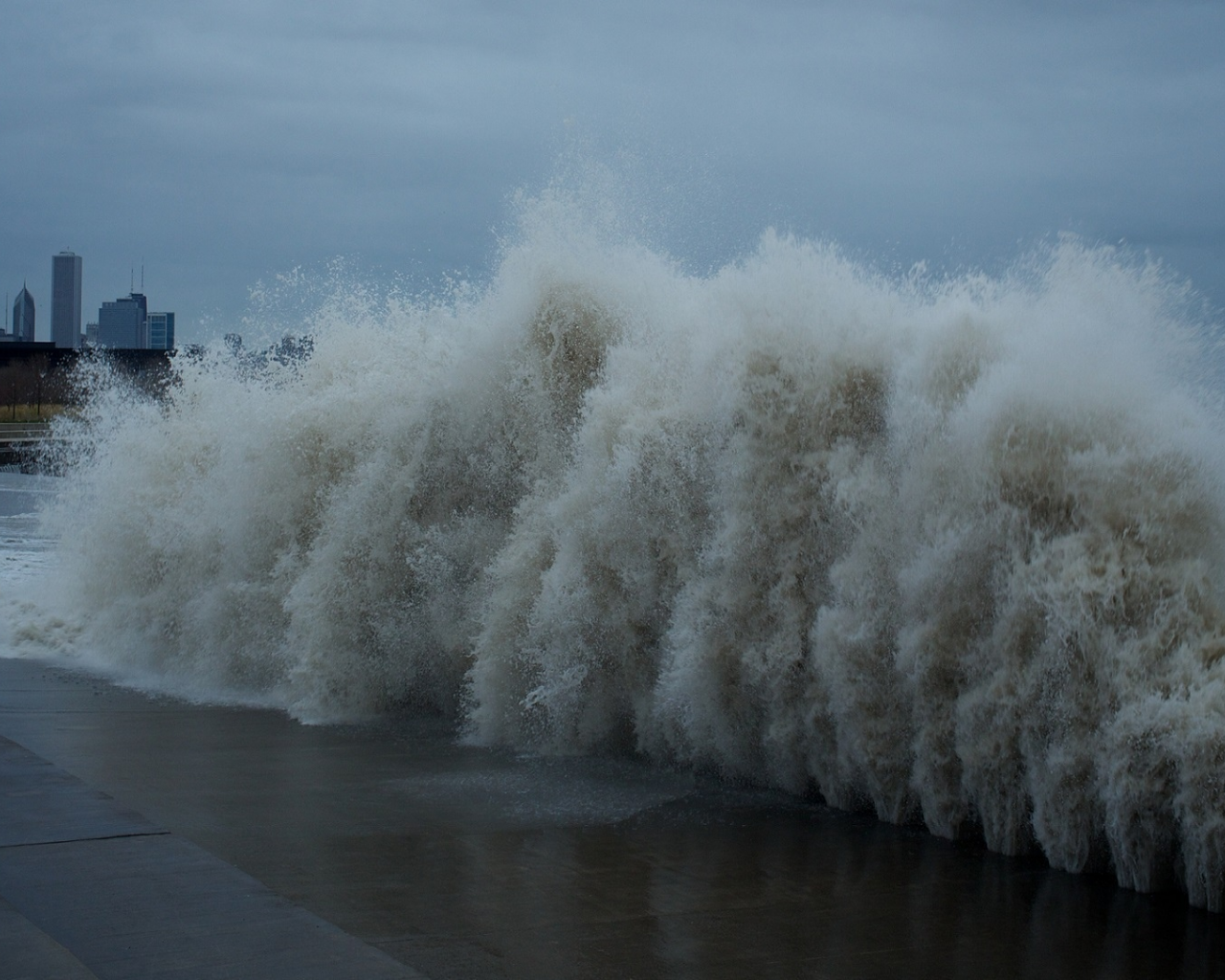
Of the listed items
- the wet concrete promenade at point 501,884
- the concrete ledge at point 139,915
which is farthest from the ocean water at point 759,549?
the concrete ledge at point 139,915

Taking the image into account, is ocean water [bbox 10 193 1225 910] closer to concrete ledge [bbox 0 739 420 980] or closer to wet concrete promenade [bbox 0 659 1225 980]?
wet concrete promenade [bbox 0 659 1225 980]

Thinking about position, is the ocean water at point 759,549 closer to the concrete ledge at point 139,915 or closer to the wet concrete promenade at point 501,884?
the wet concrete promenade at point 501,884

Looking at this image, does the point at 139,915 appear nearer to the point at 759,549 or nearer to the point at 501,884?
the point at 501,884

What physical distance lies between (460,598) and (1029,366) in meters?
4.59

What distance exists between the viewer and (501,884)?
5.65m

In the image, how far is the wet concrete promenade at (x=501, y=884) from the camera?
4766 millimetres

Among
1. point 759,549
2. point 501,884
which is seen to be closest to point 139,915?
point 501,884

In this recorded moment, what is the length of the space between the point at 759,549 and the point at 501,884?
2630 mm

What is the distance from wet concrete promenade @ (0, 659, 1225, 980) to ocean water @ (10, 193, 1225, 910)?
1.39 feet

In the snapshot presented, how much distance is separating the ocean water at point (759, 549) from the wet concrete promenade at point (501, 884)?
1.39 feet

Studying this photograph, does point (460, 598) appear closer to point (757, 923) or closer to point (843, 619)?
point (843, 619)

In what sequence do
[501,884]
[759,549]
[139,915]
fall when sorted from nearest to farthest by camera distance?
[139,915] → [501,884] → [759,549]

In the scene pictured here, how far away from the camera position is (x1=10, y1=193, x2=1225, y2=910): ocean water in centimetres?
598

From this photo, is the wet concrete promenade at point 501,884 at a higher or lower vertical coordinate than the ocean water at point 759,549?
lower
